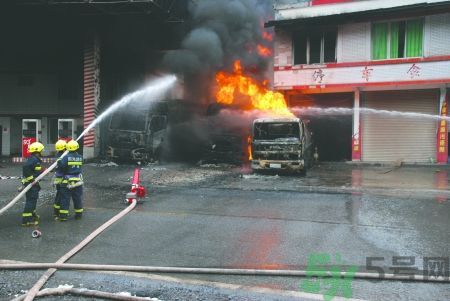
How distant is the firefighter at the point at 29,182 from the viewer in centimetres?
796

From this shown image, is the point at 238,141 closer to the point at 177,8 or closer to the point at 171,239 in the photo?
the point at 177,8

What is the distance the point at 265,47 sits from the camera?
874 inches

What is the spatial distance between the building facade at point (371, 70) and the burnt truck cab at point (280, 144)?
5.06 metres

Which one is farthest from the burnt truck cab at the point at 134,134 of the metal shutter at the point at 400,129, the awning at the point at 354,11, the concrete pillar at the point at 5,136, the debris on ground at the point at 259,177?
the concrete pillar at the point at 5,136

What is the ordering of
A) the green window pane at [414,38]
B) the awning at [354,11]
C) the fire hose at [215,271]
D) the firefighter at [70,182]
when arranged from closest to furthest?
the fire hose at [215,271], the firefighter at [70,182], the awning at [354,11], the green window pane at [414,38]

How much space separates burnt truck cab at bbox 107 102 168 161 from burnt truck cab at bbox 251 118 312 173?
4928mm

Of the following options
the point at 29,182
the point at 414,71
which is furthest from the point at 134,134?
the point at 414,71

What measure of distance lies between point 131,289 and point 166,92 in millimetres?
18803

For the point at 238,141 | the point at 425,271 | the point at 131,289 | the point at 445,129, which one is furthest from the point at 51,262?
the point at 445,129

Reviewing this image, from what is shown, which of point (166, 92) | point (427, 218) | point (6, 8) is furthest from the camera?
point (166, 92)

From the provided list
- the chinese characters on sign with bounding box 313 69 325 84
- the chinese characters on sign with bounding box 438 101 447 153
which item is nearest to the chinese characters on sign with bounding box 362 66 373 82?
the chinese characters on sign with bounding box 313 69 325 84

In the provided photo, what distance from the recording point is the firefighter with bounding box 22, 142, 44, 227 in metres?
7.96

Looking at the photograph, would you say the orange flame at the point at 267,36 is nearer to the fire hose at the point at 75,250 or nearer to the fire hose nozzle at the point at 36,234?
the fire hose at the point at 75,250

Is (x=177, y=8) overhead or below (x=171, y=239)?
overhead
